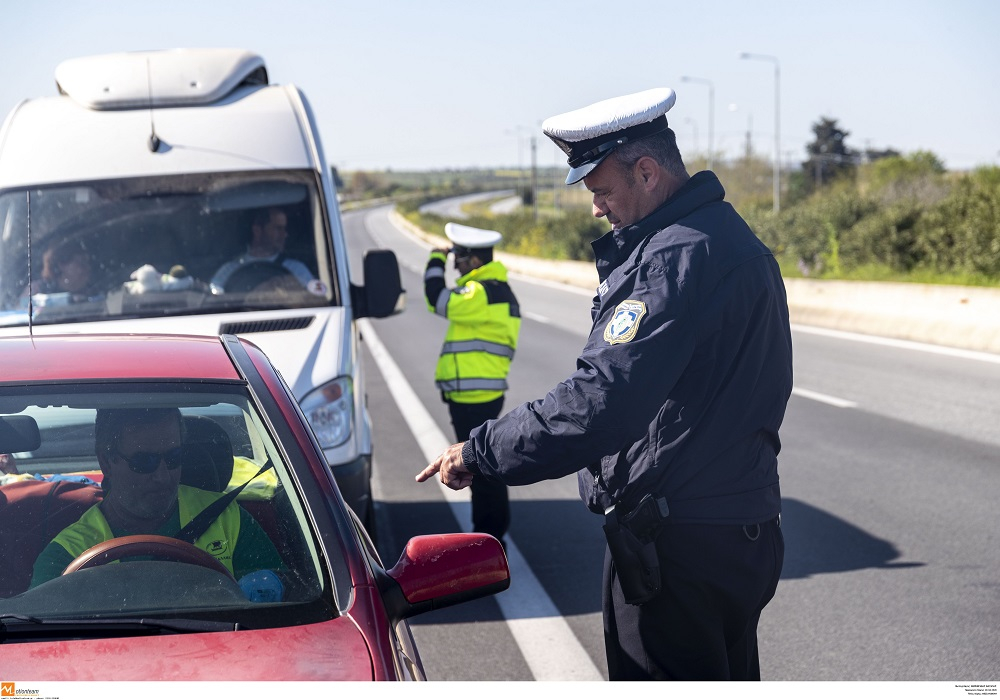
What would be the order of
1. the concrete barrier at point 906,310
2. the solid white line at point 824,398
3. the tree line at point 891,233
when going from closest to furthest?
1. the solid white line at point 824,398
2. the concrete barrier at point 906,310
3. the tree line at point 891,233

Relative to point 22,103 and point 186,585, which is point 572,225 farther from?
point 186,585

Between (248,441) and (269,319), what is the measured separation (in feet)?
10.6

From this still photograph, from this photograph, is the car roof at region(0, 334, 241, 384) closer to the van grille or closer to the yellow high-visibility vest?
the van grille

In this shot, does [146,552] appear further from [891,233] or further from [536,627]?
[891,233]

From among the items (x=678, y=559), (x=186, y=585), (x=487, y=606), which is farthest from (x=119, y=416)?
(x=487, y=606)

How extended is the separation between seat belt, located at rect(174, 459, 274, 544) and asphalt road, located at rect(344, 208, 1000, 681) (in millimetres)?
1927

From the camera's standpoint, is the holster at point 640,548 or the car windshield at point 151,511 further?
the holster at point 640,548

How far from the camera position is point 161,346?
3.22m

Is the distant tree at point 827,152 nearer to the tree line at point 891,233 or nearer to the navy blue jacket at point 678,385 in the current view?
the tree line at point 891,233

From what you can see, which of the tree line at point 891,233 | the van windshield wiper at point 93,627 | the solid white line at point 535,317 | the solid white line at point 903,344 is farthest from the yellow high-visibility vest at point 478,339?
the solid white line at point 535,317

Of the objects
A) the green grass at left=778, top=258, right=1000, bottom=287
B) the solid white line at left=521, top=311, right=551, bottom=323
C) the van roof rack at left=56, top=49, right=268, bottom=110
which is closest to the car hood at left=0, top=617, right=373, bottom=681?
the van roof rack at left=56, top=49, right=268, bottom=110

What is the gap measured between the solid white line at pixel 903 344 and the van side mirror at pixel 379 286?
30.8 feet

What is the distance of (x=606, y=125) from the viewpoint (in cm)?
295

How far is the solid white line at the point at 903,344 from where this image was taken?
14.0m
